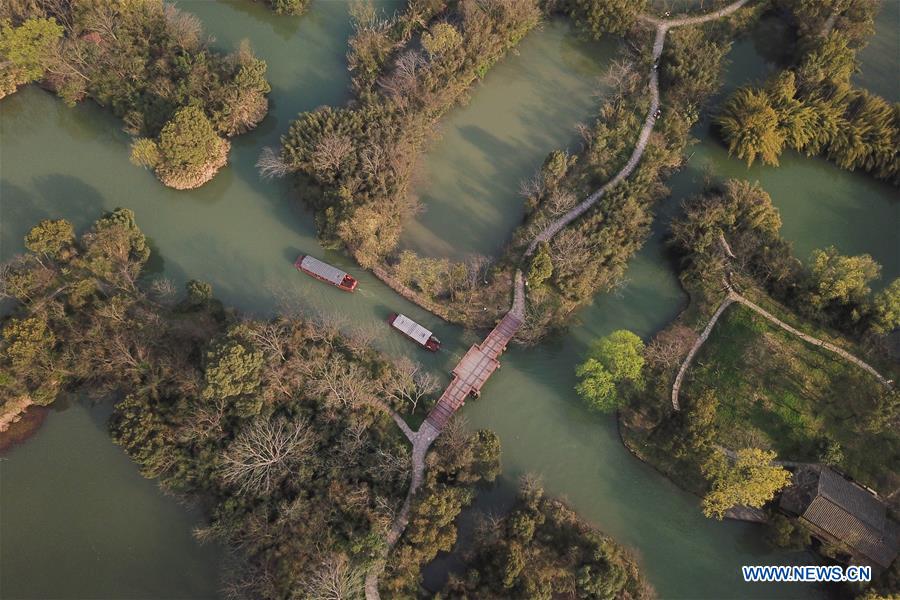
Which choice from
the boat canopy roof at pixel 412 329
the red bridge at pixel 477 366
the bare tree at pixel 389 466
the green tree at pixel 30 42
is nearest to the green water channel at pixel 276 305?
the boat canopy roof at pixel 412 329

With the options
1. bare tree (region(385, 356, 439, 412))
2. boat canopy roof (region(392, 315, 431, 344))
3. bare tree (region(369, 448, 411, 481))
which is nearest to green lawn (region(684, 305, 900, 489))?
bare tree (region(385, 356, 439, 412))

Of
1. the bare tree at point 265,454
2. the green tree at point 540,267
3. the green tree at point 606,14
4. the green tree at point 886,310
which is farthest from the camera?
the green tree at point 606,14

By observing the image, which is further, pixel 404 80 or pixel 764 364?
pixel 404 80

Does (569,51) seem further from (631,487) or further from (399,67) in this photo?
(631,487)

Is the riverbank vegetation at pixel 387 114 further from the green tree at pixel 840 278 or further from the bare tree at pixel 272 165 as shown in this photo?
the green tree at pixel 840 278

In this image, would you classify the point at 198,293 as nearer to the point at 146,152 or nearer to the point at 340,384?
the point at 340,384

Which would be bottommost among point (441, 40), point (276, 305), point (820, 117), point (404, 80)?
point (276, 305)

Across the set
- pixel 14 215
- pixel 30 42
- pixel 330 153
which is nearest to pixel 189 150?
pixel 330 153

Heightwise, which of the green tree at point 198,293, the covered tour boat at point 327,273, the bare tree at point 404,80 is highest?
the bare tree at point 404,80
